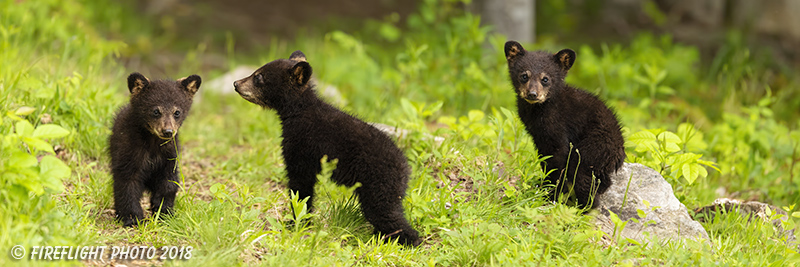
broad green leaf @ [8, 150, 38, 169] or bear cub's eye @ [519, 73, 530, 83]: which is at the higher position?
bear cub's eye @ [519, 73, 530, 83]

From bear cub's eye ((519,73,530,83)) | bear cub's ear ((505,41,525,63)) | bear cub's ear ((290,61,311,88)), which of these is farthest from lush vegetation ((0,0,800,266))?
bear cub's ear ((290,61,311,88))

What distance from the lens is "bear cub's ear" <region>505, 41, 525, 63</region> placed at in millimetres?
4930

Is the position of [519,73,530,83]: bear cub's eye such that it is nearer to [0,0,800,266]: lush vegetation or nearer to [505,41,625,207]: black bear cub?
[505,41,625,207]: black bear cub

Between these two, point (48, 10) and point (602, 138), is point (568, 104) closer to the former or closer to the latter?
point (602, 138)

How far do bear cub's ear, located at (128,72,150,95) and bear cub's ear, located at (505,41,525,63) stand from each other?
2563mm

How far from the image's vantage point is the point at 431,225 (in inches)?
176

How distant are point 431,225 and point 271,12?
8.97 meters

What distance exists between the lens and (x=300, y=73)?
4.49 metres

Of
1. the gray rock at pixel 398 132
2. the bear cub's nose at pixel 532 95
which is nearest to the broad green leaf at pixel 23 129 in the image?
the gray rock at pixel 398 132

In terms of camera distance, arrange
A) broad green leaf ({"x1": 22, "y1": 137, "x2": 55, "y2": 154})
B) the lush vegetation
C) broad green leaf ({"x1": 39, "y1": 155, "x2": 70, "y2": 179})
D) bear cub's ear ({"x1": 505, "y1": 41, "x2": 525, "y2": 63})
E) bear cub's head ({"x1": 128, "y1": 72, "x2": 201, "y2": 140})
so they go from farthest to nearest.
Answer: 1. bear cub's ear ({"x1": 505, "y1": 41, "x2": 525, "y2": 63})
2. bear cub's head ({"x1": 128, "y1": 72, "x2": 201, "y2": 140})
3. the lush vegetation
4. broad green leaf ({"x1": 39, "y1": 155, "x2": 70, "y2": 179})
5. broad green leaf ({"x1": 22, "y1": 137, "x2": 55, "y2": 154})

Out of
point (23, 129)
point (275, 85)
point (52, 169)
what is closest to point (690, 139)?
point (275, 85)

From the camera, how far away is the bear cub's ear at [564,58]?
4824mm

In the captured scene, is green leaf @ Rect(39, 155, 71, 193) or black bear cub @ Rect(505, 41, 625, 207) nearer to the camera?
green leaf @ Rect(39, 155, 71, 193)

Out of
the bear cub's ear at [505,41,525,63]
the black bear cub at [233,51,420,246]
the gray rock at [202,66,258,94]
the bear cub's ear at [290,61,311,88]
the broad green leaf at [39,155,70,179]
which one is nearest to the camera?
the broad green leaf at [39,155,70,179]
